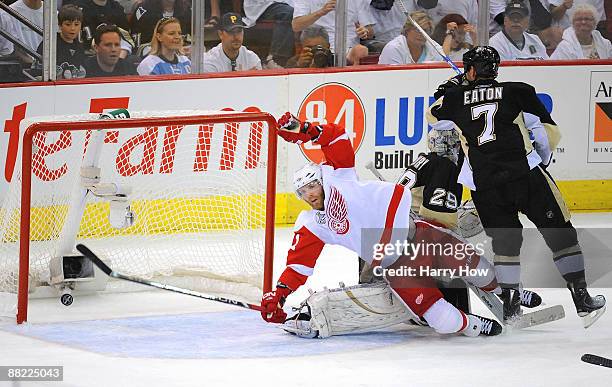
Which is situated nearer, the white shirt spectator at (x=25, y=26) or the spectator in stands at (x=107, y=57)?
the white shirt spectator at (x=25, y=26)

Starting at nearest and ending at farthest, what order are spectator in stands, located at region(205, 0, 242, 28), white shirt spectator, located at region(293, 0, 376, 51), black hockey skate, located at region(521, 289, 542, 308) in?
black hockey skate, located at region(521, 289, 542, 308) → spectator in stands, located at region(205, 0, 242, 28) → white shirt spectator, located at region(293, 0, 376, 51)

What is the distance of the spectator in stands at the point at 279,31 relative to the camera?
8.17 m

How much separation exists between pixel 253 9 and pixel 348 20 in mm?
604

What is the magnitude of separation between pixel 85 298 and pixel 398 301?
5.13 ft

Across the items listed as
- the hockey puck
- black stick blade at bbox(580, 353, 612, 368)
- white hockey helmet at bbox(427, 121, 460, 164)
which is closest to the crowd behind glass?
white hockey helmet at bbox(427, 121, 460, 164)

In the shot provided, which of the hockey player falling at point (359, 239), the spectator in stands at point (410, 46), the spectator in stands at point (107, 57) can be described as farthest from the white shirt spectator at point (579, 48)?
the hockey player falling at point (359, 239)

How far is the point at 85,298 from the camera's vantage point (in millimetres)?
6168

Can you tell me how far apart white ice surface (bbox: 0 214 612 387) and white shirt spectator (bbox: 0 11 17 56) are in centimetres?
174

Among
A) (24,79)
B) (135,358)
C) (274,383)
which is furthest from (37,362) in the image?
(24,79)

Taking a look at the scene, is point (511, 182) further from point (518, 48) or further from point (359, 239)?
point (518, 48)

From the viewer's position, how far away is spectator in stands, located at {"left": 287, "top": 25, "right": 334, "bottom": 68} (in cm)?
827

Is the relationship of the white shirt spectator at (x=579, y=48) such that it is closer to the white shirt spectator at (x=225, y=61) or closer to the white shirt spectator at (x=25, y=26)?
the white shirt spectator at (x=225, y=61)

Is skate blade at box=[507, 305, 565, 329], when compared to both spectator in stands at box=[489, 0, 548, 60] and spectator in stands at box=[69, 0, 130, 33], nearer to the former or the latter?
spectator in stands at box=[69, 0, 130, 33]

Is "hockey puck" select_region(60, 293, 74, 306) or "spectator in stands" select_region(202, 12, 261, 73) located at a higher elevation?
"spectator in stands" select_region(202, 12, 261, 73)
